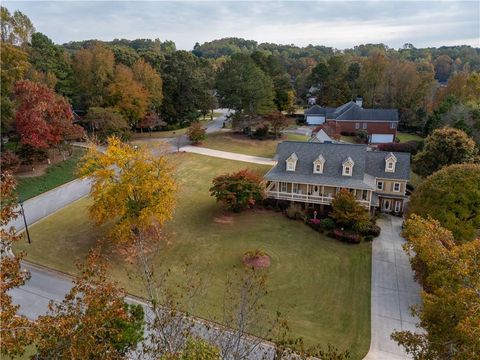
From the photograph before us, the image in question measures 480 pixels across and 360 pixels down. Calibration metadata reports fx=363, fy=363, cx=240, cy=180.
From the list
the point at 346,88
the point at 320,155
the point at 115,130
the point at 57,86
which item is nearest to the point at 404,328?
the point at 320,155

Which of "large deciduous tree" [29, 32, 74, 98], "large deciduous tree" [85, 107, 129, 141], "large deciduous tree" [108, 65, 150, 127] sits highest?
"large deciduous tree" [29, 32, 74, 98]

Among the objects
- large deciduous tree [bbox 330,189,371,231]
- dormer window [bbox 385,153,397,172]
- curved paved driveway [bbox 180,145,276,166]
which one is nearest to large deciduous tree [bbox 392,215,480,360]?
large deciduous tree [bbox 330,189,371,231]

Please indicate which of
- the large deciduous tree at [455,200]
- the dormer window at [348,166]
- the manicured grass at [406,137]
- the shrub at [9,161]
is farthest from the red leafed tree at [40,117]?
the manicured grass at [406,137]

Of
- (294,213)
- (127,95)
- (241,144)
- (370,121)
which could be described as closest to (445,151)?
(294,213)

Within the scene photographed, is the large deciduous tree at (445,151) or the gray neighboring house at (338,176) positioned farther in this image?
the large deciduous tree at (445,151)

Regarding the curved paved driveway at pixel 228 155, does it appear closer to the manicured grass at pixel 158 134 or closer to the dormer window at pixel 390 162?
the manicured grass at pixel 158 134

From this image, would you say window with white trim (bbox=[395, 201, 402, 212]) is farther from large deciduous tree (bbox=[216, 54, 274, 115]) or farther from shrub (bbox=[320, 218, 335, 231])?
large deciduous tree (bbox=[216, 54, 274, 115])

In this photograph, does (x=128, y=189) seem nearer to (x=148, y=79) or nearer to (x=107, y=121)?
(x=107, y=121)
